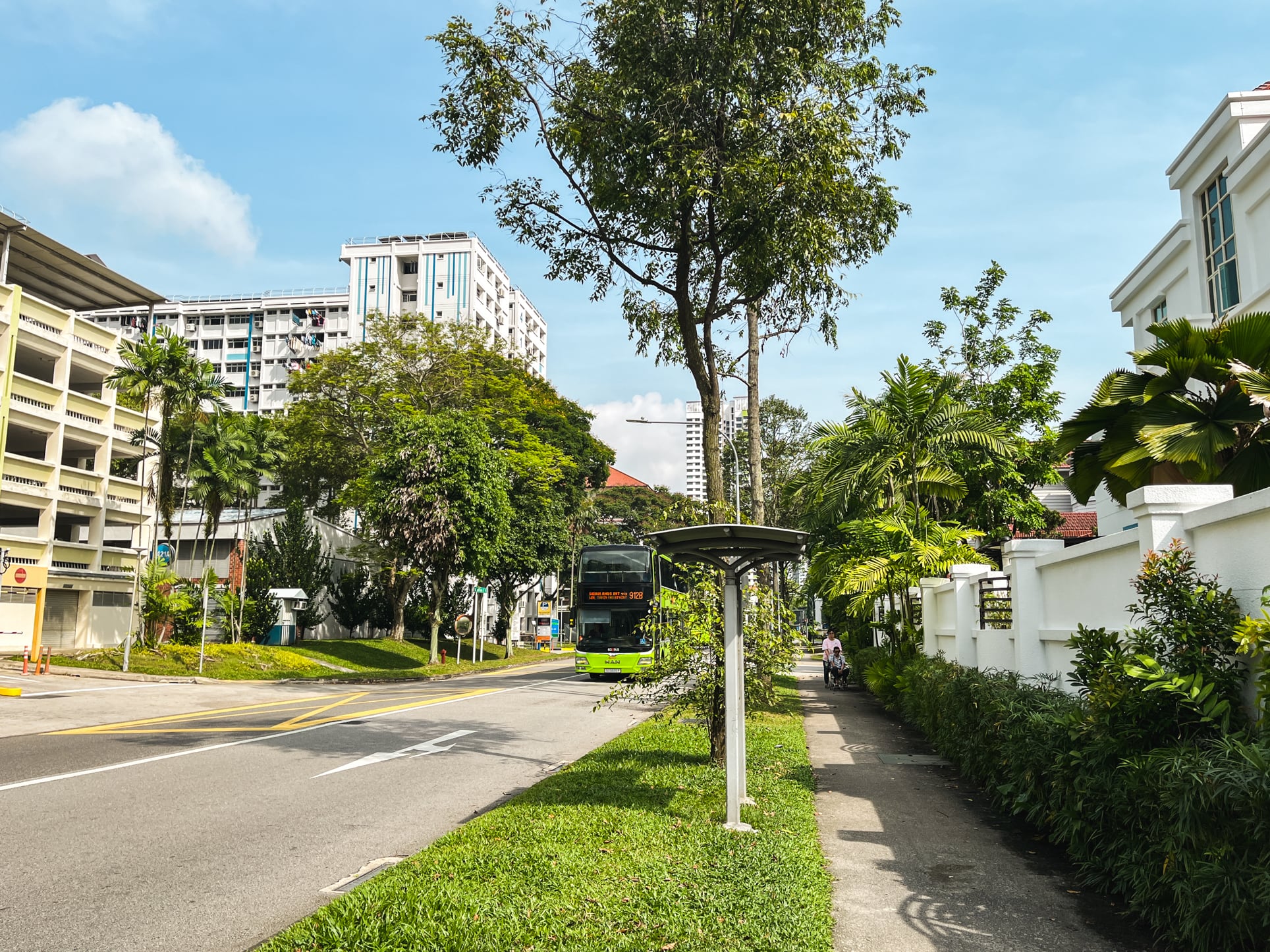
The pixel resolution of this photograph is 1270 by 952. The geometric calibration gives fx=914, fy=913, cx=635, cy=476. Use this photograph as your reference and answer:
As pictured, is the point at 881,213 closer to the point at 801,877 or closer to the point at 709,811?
the point at 709,811

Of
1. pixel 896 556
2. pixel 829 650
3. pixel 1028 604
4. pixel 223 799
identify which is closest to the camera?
pixel 223 799

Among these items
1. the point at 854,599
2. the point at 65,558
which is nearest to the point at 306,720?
the point at 854,599

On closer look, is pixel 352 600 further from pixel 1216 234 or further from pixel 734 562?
pixel 734 562

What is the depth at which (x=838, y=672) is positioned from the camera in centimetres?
2553

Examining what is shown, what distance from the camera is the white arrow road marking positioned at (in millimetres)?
11285

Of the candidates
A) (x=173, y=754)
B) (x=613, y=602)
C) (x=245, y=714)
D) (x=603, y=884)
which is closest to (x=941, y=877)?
(x=603, y=884)

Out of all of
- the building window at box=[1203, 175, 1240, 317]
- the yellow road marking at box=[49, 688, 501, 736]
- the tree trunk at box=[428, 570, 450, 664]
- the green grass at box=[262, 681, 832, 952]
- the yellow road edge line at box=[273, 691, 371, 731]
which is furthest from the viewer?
the tree trunk at box=[428, 570, 450, 664]

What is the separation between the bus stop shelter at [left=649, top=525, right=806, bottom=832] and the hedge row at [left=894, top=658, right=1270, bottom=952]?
87.6 inches

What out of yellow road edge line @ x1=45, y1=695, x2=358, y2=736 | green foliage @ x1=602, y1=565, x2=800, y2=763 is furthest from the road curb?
green foliage @ x1=602, y1=565, x2=800, y2=763

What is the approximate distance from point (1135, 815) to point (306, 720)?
13959 millimetres

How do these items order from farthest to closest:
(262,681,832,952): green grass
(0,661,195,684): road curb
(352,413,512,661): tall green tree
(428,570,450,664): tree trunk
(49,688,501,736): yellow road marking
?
(428,570,450,664): tree trunk
(352,413,512,661): tall green tree
(0,661,195,684): road curb
(49,688,501,736): yellow road marking
(262,681,832,952): green grass

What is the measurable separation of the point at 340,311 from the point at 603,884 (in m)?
85.1

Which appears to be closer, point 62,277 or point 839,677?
point 839,677

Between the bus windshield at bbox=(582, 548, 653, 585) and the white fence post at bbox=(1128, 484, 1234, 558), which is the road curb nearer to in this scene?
the bus windshield at bbox=(582, 548, 653, 585)
